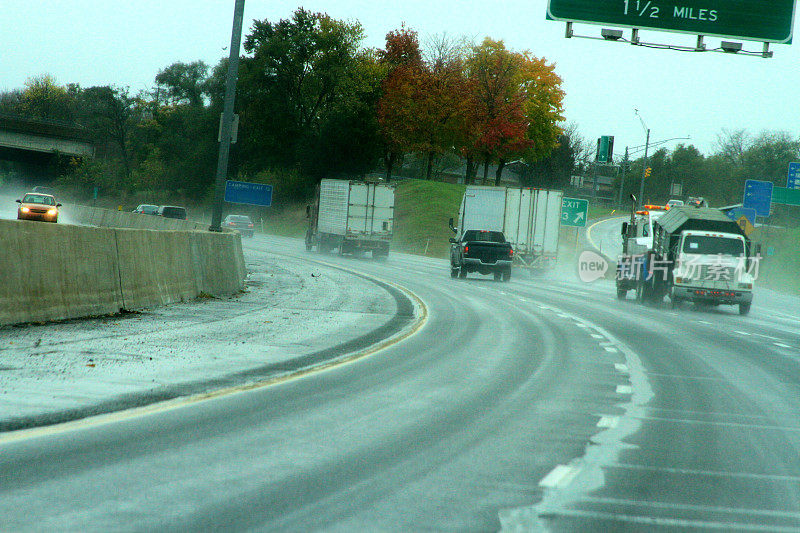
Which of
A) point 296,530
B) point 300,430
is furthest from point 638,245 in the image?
point 296,530

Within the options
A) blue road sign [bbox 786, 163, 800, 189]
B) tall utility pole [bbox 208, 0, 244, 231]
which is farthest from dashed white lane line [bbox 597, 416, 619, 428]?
blue road sign [bbox 786, 163, 800, 189]

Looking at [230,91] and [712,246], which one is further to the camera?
[712,246]

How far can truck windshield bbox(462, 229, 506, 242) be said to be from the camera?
3603cm

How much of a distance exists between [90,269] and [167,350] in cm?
298

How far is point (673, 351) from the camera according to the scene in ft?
49.0

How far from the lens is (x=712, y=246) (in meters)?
25.6

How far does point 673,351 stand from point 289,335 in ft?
20.9

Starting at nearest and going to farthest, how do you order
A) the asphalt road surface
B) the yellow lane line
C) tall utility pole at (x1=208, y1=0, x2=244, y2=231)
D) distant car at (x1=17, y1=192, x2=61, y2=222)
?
1. the asphalt road surface
2. the yellow lane line
3. tall utility pole at (x1=208, y1=0, x2=244, y2=231)
4. distant car at (x1=17, y1=192, x2=61, y2=222)

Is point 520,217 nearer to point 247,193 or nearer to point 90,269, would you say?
point 247,193

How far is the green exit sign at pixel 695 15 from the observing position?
1923 centimetres

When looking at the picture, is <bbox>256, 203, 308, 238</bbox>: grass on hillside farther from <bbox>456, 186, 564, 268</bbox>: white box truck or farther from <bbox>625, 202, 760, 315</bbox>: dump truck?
<bbox>625, 202, 760, 315</bbox>: dump truck

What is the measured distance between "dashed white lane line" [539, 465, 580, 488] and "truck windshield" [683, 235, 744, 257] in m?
20.5

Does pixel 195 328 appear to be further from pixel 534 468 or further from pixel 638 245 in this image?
pixel 638 245

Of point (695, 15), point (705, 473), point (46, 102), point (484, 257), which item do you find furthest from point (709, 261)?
point (46, 102)
